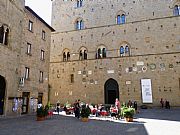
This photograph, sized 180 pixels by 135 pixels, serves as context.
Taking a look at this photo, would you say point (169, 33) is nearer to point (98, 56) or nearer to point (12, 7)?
point (98, 56)

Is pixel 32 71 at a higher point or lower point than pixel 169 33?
lower

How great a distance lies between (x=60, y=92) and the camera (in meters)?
25.5

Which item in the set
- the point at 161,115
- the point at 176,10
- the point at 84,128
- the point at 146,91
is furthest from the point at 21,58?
the point at 176,10

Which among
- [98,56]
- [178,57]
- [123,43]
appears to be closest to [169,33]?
[178,57]

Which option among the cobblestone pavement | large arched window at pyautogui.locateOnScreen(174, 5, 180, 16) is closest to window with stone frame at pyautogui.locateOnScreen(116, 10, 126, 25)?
large arched window at pyautogui.locateOnScreen(174, 5, 180, 16)

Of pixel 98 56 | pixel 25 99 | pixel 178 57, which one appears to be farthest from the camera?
pixel 98 56

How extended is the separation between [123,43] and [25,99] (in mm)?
13594

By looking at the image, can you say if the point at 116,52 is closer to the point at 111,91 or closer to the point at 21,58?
the point at 111,91

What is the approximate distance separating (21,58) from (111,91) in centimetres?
1203

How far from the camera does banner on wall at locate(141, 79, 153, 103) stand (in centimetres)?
2158

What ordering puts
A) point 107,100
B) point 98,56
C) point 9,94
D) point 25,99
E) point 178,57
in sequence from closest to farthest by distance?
point 9,94
point 25,99
point 178,57
point 107,100
point 98,56

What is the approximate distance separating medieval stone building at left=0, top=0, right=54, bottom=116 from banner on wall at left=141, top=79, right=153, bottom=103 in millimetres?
10626

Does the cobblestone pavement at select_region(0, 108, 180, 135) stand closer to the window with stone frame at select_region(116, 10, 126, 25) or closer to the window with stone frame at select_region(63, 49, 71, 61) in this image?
the window with stone frame at select_region(63, 49, 71, 61)

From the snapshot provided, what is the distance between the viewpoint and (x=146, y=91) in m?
21.7
